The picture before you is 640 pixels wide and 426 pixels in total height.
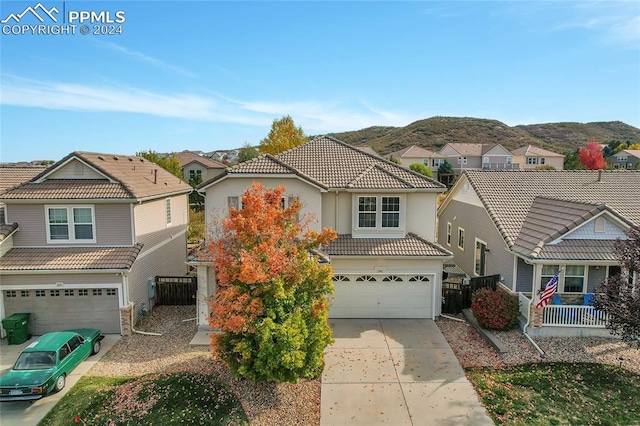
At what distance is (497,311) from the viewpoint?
14.2 metres

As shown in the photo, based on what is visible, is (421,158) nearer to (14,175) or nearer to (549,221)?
(549,221)

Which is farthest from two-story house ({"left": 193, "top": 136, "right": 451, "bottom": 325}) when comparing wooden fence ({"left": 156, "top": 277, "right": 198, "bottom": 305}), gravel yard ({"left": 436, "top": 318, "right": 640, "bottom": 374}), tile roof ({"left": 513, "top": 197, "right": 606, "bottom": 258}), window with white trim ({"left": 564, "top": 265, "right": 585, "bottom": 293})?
window with white trim ({"left": 564, "top": 265, "right": 585, "bottom": 293})

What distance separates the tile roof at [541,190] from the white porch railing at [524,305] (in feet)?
8.03

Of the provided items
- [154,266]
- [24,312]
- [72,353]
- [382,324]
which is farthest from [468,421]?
[24,312]

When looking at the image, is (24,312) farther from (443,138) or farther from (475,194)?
(443,138)

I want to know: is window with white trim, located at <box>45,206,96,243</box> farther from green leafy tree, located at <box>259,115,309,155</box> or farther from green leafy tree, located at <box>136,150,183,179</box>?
green leafy tree, located at <box>259,115,309,155</box>

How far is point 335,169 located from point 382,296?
19.8 ft

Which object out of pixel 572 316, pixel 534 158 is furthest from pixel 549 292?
pixel 534 158

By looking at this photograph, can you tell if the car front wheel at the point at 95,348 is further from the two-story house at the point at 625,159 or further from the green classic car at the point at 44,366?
the two-story house at the point at 625,159

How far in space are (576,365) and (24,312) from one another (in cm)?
1954

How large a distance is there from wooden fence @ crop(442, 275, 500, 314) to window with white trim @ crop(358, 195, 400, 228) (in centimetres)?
376

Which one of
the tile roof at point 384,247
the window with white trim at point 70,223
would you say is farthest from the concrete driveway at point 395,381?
the window with white trim at point 70,223

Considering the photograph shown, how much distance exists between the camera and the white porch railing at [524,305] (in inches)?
562

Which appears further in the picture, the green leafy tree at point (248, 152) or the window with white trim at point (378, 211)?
the green leafy tree at point (248, 152)
